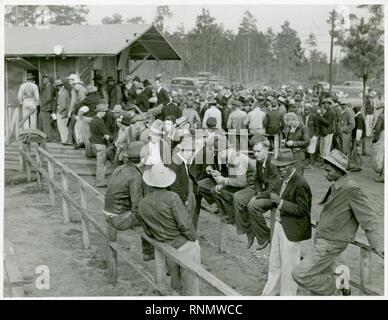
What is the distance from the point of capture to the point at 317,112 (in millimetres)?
15016

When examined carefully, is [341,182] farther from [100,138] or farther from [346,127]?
[346,127]

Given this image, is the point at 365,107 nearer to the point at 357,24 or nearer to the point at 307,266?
the point at 357,24

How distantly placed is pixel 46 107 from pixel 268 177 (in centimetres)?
863

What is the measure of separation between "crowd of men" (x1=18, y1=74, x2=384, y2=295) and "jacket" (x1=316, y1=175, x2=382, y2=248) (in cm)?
1

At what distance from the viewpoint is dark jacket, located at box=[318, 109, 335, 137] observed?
48.9 feet

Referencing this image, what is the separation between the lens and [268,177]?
7.12m

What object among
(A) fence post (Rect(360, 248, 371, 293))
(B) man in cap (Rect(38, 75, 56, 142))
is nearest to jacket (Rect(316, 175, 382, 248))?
(A) fence post (Rect(360, 248, 371, 293))

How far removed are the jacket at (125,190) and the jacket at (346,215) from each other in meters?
2.37

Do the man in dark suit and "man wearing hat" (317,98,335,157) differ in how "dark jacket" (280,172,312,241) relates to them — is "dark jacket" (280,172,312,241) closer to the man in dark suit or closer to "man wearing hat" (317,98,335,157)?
the man in dark suit

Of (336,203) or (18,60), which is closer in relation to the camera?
(336,203)

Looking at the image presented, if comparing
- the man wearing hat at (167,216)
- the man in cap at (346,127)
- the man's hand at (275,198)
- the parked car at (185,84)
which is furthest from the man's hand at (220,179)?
the parked car at (185,84)

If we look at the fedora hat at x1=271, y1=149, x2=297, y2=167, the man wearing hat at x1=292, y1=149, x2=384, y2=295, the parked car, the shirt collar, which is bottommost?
the man wearing hat at x1=292, y1=149, x2=384, y2=295
